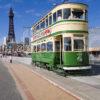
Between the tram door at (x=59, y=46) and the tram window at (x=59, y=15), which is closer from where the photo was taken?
the tram window at (x=59, y=15)

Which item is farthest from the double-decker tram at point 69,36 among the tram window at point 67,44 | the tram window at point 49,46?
the tram window at point 49,46

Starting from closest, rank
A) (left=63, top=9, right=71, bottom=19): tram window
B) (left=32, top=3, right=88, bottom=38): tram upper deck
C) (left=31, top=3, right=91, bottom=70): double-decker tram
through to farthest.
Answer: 1. (left=31, top=3, right=91, bottom=70): double-decker tram
2. (left=32, top=3, right=88, bottom=38): tram upper deck
3. (left=63, top=9, right=71, bottom=19): tram window

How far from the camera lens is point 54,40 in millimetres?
26406

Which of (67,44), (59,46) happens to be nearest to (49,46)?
(59,46)

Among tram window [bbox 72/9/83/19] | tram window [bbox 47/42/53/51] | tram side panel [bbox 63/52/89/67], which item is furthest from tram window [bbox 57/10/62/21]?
tram window [bbox 47/42/53/51]

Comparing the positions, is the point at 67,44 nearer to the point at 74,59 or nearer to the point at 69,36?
the point at 69,36

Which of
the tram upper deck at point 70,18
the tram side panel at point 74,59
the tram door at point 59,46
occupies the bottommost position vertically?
the tram side panel at point 74,59

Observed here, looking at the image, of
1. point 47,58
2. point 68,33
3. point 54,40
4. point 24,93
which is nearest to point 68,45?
point 68,33

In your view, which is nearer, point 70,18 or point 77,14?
point 70,18

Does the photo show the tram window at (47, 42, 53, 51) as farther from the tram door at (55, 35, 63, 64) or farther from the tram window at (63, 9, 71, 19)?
the tram window at (63, 9, 71, 19)

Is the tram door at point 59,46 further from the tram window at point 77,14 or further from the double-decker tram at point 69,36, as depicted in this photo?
the tram window at point 77,14

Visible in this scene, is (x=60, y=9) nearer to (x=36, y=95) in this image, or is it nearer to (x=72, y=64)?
(x=72, y=64)

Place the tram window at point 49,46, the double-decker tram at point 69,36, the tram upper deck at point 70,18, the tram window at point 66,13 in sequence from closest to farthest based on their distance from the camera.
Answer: the double-decker tram at point 69,36
the tram upper deck at point 70,18
the tram window at point 66,13
the tram window at point 49,46

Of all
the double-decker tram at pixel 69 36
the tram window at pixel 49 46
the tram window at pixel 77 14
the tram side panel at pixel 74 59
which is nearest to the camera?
the tram side panel at pixel 74 59
